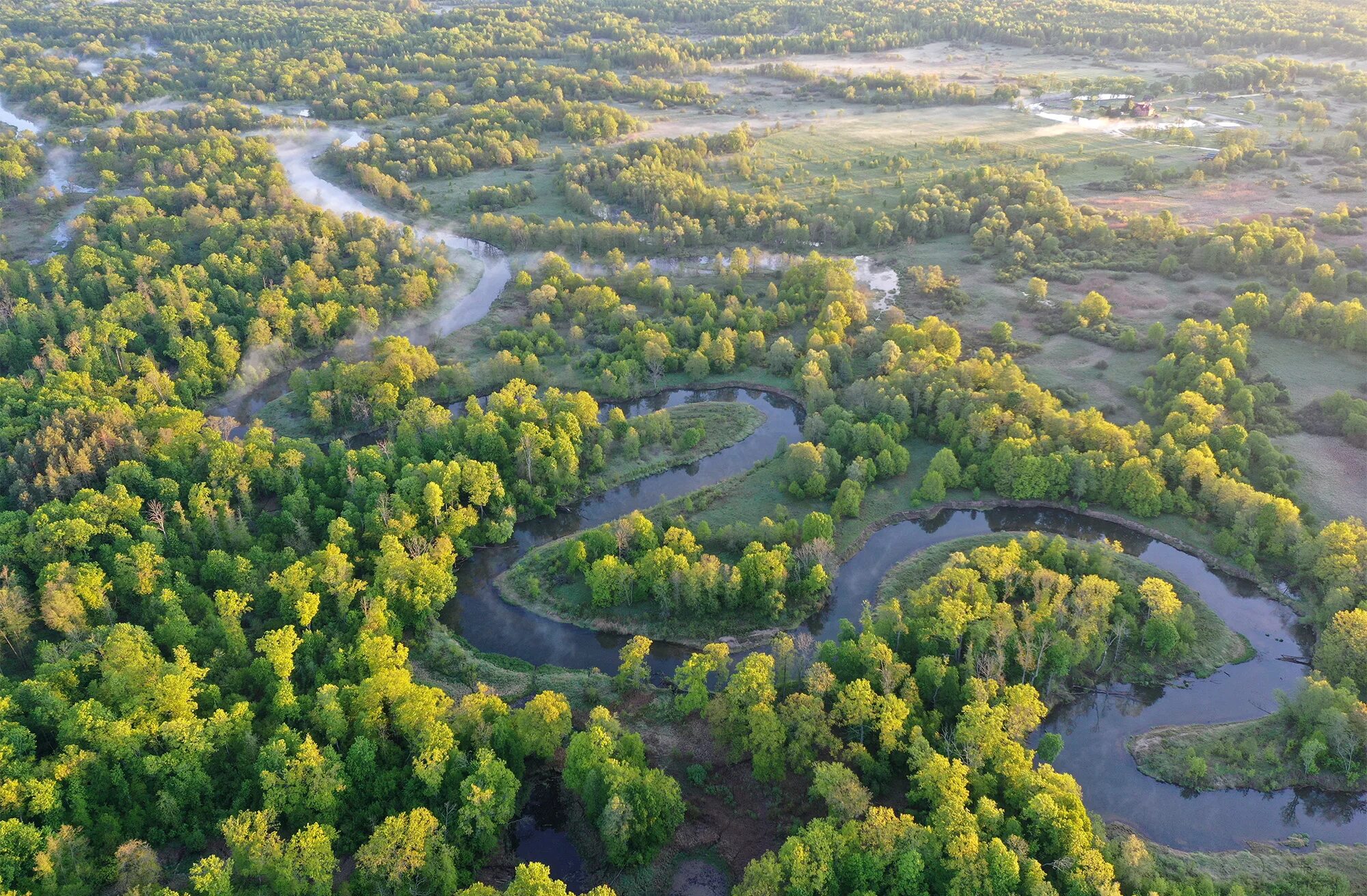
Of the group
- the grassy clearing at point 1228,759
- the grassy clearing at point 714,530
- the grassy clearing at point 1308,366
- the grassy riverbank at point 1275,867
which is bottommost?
the grassy riverbank at point 1275,867

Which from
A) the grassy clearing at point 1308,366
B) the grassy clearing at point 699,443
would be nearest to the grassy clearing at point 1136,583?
the grassy clearing at point 699,443

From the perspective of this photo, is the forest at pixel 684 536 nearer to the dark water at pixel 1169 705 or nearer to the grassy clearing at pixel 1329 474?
the dark water at pixel 1169 705

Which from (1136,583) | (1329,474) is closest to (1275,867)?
(1136,583)

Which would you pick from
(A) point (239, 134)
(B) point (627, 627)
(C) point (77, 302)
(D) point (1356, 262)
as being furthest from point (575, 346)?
(A) point (239, 134)

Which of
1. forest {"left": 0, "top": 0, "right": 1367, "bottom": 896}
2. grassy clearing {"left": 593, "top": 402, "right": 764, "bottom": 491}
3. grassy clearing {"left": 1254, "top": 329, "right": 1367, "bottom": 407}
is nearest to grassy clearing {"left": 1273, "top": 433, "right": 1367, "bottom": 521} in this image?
forest {"left": 0, "top": 0, "right": 1367, "bottom": 896}

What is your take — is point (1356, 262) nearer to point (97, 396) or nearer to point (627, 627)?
point (627, 627)

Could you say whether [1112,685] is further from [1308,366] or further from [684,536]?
[1308,366]

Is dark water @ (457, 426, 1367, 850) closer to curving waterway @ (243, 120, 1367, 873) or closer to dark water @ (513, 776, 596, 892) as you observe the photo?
curving waterway @ (243, 120, 1367, 873)
